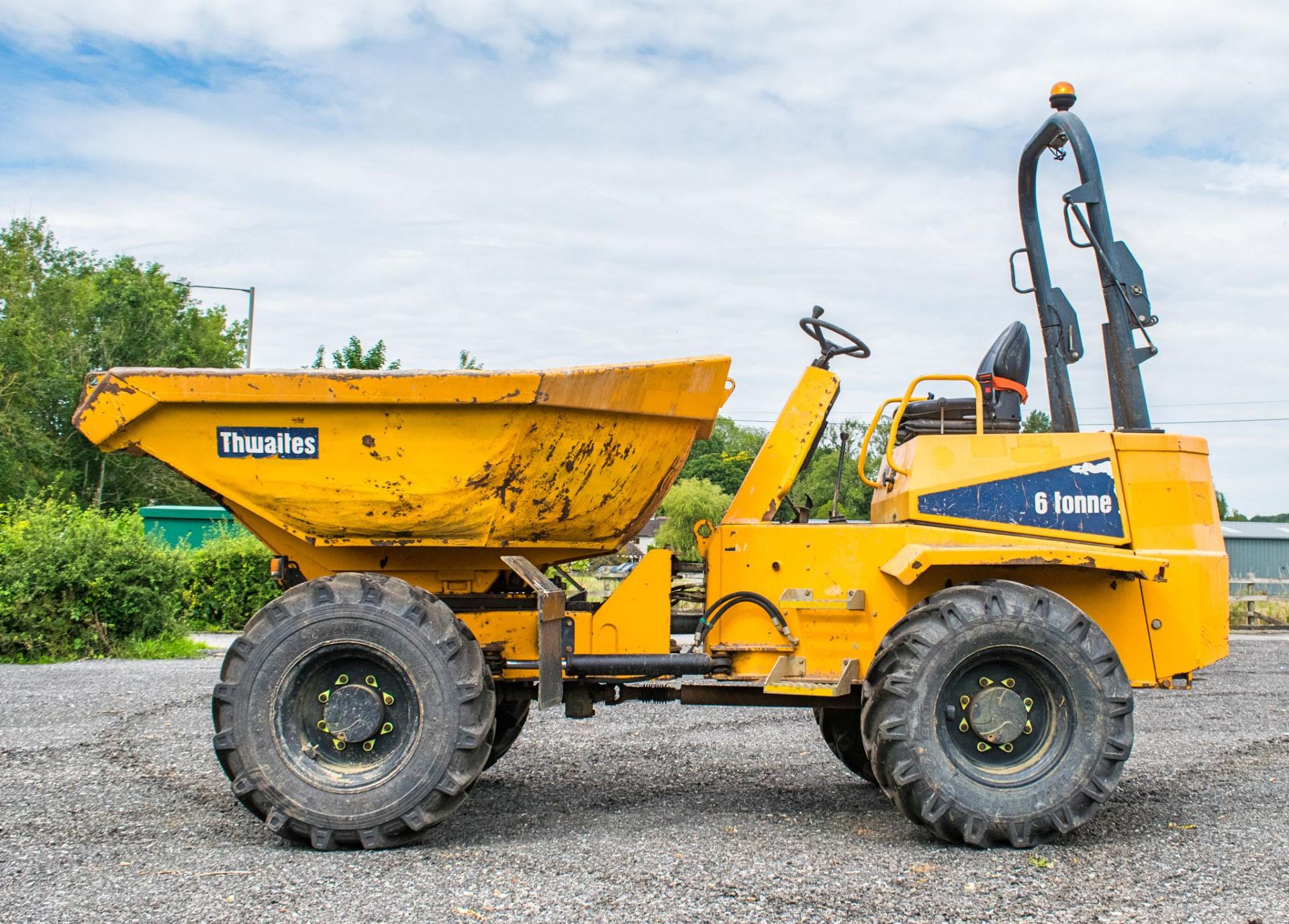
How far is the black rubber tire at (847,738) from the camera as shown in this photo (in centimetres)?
648

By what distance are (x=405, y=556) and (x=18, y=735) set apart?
12.7 feet

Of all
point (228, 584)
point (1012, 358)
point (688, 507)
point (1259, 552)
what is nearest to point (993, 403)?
point (1012, 358)

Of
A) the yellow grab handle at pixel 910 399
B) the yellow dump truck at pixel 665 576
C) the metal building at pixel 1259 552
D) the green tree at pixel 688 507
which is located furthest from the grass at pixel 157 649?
the metal building at pixel 1259 552

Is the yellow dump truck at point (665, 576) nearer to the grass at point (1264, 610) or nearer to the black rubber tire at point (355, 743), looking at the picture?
the black rubber tire at point (355, 743)

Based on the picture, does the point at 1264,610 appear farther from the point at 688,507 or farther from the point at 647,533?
the point at 647,533

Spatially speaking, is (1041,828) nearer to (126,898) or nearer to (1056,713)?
(1056,713)

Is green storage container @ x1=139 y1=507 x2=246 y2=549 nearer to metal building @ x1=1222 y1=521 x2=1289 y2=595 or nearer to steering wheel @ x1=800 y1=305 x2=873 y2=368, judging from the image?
steering wheel @ x1=800 y1=305 x2=873 y2=368

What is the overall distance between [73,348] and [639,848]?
3979cm

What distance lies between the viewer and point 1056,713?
5219 millimetres

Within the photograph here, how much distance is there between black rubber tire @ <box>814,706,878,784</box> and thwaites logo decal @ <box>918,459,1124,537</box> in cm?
148

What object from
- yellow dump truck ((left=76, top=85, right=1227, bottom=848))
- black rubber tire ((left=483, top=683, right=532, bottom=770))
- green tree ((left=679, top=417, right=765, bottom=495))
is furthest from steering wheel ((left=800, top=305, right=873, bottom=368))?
green tree ((left=679, top=417, right=765, bottom=495))

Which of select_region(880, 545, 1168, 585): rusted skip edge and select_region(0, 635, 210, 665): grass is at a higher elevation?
select_region(880, 545, 1168, 585): rusted skip edge

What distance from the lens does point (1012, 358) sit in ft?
20.0

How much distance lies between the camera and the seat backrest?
19.9 ft
